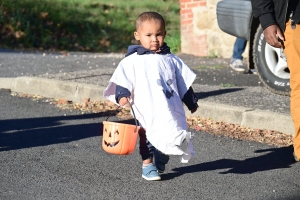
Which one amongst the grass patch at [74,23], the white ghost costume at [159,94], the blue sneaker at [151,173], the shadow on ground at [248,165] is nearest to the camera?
the white ghost costume at [159,94]

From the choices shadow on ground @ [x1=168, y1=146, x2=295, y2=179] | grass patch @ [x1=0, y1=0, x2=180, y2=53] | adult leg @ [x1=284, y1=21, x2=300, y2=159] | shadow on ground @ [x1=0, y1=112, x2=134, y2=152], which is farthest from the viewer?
grass patch @ [x1=0, y1=0, x2=180, y2=53]

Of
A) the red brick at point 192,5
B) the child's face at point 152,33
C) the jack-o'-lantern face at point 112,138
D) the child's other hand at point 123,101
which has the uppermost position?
the child's face at point 152,33

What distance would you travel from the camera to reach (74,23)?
1936 cm

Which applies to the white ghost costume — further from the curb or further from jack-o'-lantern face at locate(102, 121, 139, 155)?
the curb

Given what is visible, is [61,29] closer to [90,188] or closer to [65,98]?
[65,98]

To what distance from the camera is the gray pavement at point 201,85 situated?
7445 mm

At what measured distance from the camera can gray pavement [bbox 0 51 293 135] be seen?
745 centimetres

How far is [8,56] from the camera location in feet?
45.3

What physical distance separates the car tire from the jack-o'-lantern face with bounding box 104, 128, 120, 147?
3451 mm

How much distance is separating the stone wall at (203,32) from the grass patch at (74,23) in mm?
2894

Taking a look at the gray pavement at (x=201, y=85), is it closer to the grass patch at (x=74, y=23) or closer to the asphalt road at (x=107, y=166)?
the asphalt road at (x=107, y=166)

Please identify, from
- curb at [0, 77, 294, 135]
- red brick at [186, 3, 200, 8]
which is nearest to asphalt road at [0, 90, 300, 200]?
curb at [0, 77, 294, 135]

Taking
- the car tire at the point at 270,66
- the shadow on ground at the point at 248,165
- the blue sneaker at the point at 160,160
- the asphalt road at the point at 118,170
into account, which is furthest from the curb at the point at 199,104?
the blue sneaker at the point at 160,160

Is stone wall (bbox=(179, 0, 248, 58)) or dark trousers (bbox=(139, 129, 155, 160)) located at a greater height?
dark trousers (bbox=(139, 129, 155, 160))
